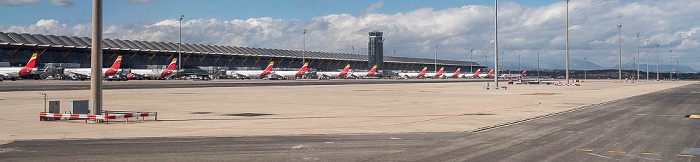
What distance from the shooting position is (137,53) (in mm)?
134500

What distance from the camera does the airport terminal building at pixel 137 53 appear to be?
111812 mm

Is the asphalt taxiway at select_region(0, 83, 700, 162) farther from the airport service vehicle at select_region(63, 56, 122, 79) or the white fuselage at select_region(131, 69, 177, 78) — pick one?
the white fuselage at select_region(131, 69, 177, 78)

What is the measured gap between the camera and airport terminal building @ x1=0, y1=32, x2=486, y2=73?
111812 mm

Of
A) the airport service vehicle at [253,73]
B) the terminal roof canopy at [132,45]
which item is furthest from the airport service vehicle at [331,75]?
the airport service vehicle at [253,73]

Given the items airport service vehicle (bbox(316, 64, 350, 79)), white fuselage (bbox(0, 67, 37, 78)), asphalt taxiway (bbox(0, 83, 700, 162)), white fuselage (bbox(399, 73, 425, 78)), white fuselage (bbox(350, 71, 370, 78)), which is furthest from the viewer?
white fuselage (bbox(399, 73, 425, 78))

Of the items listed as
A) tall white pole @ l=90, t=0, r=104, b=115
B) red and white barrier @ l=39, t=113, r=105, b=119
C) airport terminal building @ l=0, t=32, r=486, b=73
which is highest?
airport terminal building @ l=0, t=32, r=486, b=73

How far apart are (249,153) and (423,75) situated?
16873 centimetres

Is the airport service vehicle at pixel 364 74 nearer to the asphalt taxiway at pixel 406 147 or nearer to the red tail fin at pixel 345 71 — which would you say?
the red tail fin at pixel 345 71

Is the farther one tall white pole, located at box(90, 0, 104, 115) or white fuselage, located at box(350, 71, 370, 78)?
white fuselage, located at box(350, 71, 370, 78)

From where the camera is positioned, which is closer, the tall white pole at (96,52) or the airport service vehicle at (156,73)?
the tall white pole at (96,52)

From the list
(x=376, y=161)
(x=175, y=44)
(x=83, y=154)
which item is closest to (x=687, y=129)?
(x=376, y=161)

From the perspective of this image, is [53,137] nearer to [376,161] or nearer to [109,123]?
[109,123]

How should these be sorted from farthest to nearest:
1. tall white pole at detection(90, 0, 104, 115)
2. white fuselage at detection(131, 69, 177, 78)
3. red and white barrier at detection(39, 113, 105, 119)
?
white fuselage at detection(131, 69, 177, 78) < tall white pole at detection(90, 0, 104, 115) < red and white barrier at detection(39, 113, 105, 119)

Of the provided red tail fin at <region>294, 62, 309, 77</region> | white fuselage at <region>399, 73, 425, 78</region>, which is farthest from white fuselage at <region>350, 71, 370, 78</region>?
red tail fin at <region>294, 62, 309, 77</region>
